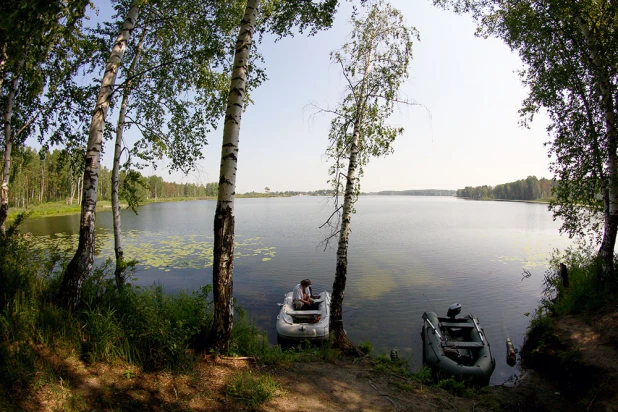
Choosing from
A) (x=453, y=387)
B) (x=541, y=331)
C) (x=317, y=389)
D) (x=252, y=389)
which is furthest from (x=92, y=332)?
(x=541, y=331)

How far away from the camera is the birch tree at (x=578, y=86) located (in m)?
8.02

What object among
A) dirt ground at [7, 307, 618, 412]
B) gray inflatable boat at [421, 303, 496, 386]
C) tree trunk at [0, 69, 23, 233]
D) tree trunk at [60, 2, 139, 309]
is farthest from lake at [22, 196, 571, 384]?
tree trunk at [0, 69, 23, 233]

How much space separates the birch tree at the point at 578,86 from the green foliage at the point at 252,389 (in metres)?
9.36

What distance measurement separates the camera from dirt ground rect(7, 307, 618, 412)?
3.56 m

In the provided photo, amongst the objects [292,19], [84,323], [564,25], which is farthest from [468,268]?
[84,323]

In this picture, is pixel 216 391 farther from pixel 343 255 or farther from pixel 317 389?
pixel 343 255

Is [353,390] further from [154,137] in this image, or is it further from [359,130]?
[154,137]

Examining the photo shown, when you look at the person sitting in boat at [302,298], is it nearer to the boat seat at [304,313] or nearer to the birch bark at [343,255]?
the boat seat at [304,313]

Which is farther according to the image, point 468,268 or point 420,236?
point 420,236

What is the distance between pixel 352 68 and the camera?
27.7ft

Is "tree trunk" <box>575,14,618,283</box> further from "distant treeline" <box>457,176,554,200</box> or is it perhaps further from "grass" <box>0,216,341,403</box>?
"distant treeline" <box>457,176,554,200</box>

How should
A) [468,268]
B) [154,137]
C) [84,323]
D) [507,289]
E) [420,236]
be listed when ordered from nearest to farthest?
[84,323]
[154,137]
[507,289]
[468,268]
[420,236]

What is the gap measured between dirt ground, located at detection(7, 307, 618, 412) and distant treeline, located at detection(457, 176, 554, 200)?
106 metres

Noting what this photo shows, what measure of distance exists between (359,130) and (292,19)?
10.4 ft
